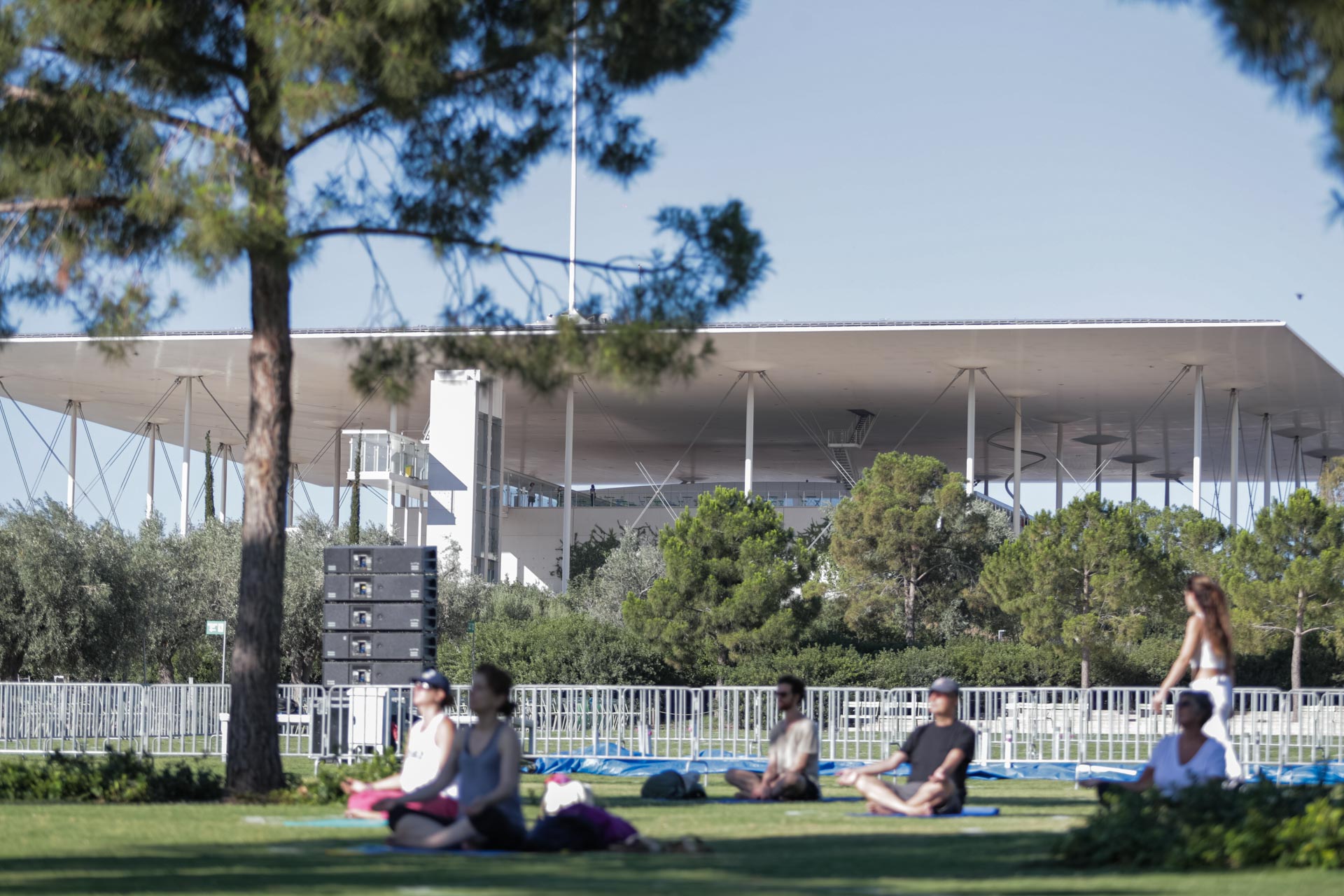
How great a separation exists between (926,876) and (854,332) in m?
32.6

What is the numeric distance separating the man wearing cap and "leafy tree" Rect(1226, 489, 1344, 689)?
26.3 m

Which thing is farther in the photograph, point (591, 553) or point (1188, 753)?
point (591, 553)

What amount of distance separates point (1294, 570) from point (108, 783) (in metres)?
28.9

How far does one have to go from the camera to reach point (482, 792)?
8531mm

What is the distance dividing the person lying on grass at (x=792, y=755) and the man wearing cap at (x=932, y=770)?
4.11ft

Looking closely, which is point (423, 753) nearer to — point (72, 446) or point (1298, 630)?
point (1298, 630)

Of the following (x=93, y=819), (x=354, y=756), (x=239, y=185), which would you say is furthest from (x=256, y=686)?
(x=354, y=756)

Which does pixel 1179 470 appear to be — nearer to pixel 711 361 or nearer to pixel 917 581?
pixel 917 581

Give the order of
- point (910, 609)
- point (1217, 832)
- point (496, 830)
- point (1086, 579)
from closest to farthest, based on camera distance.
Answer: point (1217, 832) → point (496, 830) → point (1086, 579) → point (910, 609)

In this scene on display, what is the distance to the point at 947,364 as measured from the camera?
43.9m

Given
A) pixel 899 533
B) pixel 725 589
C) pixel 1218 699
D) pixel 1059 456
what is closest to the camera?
pixel 1218 699

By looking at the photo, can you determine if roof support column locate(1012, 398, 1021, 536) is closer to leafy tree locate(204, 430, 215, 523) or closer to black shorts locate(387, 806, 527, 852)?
leafy tree locate(204, 430, 215, 523)

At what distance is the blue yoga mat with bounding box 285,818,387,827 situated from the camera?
987 centimetres

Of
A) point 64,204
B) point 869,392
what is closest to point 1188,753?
point 64,204
